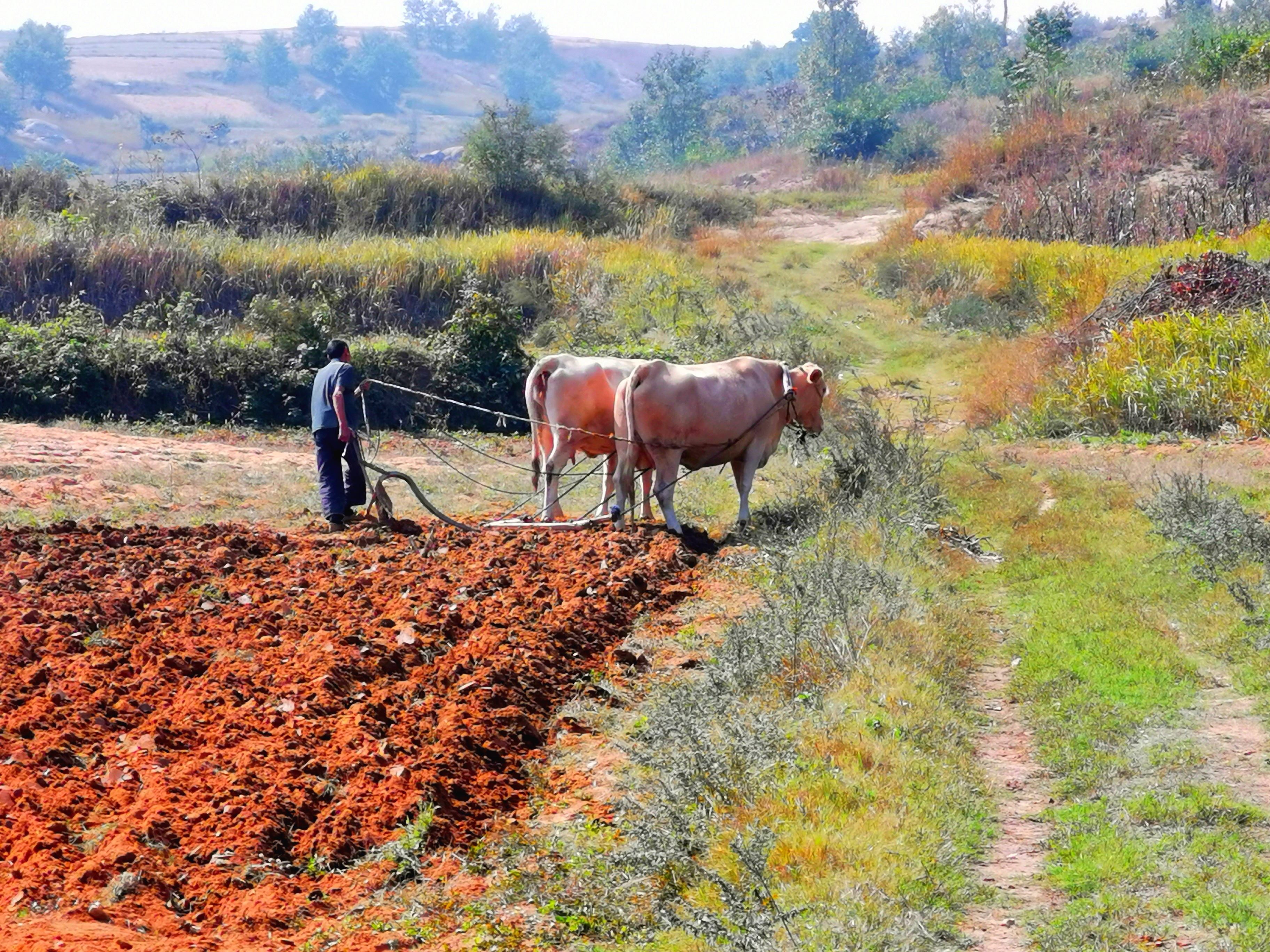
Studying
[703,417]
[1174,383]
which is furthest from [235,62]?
[703,417]

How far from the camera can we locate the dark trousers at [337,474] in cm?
1256

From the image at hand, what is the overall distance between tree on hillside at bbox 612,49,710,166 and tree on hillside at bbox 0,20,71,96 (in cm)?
5602

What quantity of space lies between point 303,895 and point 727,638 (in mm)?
3837

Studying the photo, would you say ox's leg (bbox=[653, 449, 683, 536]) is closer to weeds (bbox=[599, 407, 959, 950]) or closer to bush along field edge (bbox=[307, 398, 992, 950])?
weeds (bbox=[599, 407, 959, 950])

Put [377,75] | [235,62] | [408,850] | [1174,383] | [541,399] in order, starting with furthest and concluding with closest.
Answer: [377,75]
[235,62]
[1174,383]
[541,399]
[408,850]

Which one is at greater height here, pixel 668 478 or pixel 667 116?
pixel 667 116

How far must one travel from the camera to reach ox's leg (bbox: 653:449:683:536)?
12.4 meters

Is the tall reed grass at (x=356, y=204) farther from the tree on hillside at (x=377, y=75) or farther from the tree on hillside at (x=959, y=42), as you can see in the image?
the tree on hillside at (x=377, y=75)

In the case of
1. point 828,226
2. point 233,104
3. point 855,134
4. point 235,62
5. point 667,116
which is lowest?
point 828,226

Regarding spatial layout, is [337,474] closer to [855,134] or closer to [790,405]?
[790,405]

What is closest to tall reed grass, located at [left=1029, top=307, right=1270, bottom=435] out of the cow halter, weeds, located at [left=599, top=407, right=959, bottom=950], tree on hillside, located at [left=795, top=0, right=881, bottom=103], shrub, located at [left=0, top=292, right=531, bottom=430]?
the cow halter

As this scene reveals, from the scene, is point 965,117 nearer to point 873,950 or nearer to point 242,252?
point 242,252

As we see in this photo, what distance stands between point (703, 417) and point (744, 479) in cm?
91

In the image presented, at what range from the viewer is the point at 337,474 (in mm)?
12773
